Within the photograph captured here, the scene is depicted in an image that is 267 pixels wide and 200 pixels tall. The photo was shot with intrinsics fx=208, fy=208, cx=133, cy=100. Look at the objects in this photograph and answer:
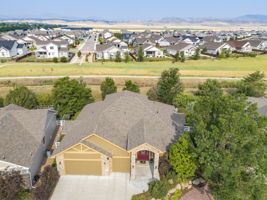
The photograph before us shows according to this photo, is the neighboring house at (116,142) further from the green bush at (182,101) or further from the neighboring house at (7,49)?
the neighboring house at (7,49)

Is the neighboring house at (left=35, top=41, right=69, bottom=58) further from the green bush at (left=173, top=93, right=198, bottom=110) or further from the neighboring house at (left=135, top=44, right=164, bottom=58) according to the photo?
the green bush at (left=173, top=93, right=198, bottom=110)

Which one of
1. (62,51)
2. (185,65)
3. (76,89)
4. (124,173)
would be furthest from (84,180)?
(62,51)

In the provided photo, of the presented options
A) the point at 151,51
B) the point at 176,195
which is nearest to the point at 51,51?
the point at 151,51

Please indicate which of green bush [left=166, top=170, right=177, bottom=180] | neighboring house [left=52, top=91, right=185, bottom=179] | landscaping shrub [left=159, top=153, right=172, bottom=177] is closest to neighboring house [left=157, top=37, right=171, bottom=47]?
neighboring house [left=52, top=91, right=185, bottom=179]

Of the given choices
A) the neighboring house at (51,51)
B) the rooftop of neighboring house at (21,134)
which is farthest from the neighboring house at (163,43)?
the rooftop of neighboring house at (21,134)

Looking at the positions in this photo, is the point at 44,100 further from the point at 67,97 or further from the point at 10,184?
the point at 10,184

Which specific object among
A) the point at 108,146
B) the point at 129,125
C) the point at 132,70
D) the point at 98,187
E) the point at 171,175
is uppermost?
the point at 132,70
